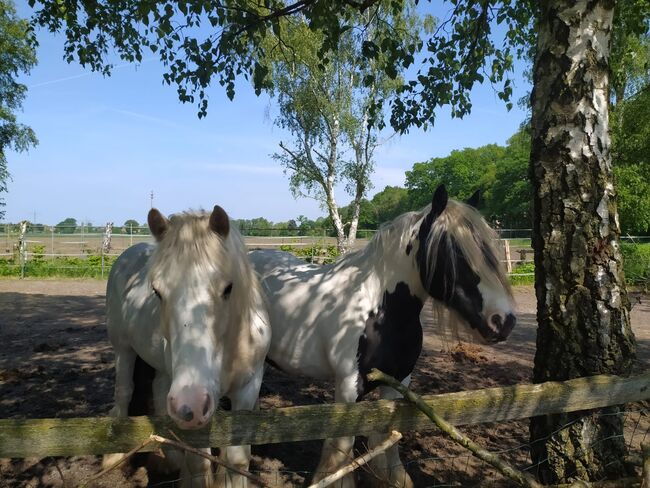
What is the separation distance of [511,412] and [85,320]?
9.36 metres

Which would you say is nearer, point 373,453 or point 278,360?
point 373,453

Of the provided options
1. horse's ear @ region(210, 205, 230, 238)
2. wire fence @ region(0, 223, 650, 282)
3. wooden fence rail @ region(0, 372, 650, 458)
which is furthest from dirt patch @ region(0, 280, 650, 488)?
wire fence @ region(0, 223, 650, 282)

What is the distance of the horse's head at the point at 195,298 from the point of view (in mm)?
1705

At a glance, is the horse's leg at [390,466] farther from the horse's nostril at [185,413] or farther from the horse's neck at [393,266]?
the horse's nostril at [185,413]

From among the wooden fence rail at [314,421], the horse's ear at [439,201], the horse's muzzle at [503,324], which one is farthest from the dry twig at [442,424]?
the horse's ear at [439,201]

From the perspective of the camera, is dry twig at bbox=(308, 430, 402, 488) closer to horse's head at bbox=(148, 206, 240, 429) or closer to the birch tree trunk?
horse's head at bbox=(148, 206, 240, 429)

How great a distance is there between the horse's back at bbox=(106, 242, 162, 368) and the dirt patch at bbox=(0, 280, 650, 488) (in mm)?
872

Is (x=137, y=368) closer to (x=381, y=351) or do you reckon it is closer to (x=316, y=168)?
(x=381, y=351)

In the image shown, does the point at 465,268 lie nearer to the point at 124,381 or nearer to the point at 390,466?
the point at 390,466

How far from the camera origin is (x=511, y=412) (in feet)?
6.48

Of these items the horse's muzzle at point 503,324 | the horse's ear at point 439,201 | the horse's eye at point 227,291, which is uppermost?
the horse's ear at point 439,201

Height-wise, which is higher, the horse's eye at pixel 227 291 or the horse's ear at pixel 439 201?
the horse's ear at pixel 439 201

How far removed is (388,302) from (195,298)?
1.42 metres

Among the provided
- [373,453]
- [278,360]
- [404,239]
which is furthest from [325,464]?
[404,239]
